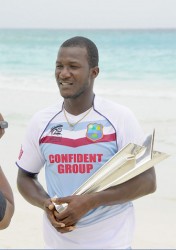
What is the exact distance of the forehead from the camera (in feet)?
9.59

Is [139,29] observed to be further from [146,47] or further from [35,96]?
[35,96]

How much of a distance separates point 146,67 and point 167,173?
19454 millimetres

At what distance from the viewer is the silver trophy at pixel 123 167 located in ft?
8.64

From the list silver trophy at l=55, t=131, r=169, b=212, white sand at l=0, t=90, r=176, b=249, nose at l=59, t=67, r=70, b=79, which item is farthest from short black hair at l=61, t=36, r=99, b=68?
white sand at l=0, t=90, r=176, b=249

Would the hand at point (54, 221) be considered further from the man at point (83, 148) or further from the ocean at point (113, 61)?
the ocean at point (113, 61)

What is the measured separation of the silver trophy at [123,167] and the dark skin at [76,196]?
0.14 ft

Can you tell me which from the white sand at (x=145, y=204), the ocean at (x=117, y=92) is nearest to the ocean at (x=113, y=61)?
the ocean at (x=117, y=92)

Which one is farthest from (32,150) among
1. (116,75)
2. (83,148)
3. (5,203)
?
(116,75)

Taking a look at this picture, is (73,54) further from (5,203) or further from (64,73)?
(5,203)

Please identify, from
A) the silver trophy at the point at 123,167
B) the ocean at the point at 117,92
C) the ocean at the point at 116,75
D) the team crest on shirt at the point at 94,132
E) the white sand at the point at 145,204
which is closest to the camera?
the silver trophy at the point at 123,167

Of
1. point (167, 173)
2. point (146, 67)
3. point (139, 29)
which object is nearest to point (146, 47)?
point (146, 67)

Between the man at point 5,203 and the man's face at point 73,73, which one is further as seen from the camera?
the man's face at point 73,73

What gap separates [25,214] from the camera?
6.78 m

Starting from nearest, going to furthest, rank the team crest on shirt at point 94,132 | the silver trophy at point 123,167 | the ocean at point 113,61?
the silver trophy at point 123,167 → the team crest on shirt at point 94,132 → the ocean at point 113,61
